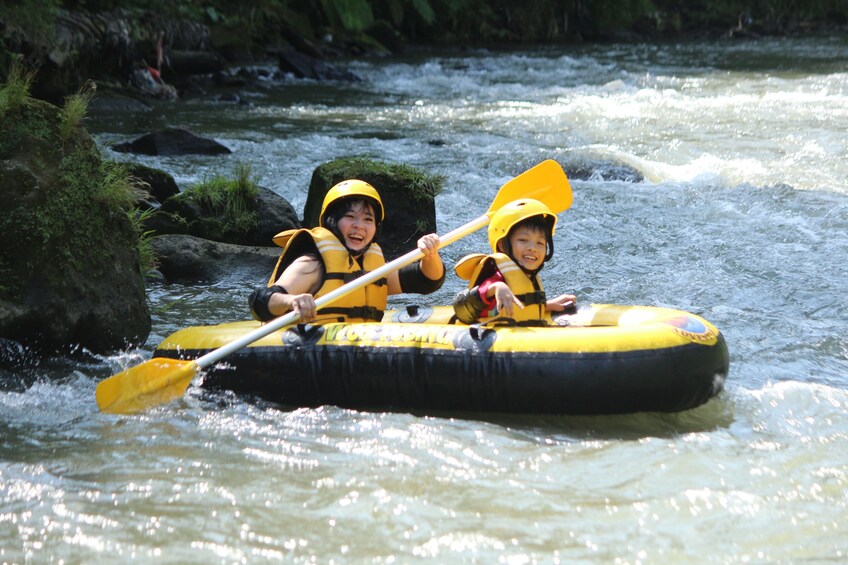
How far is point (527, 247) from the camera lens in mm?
A: 4898

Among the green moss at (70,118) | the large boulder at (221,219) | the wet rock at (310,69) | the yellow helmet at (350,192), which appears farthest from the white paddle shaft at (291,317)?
the wet rock at (310,69)

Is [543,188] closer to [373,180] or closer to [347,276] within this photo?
[347,276]

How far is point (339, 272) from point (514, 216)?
88 cm

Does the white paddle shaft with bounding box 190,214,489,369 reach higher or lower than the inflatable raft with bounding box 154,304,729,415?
higher

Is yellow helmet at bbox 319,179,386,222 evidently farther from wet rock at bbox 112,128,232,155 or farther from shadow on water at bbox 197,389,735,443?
wet rock at bbox 112,128,232,155

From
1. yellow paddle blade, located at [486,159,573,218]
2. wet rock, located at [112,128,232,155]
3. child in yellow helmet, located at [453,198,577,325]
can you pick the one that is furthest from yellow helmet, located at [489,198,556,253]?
wet rock, located at [112,128,232,155]

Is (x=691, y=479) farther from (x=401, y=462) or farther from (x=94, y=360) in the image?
(x=94, y=360)

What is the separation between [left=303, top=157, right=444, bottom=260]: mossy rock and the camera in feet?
23.9

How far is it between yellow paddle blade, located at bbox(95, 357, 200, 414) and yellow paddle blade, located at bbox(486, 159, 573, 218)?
1.93 m

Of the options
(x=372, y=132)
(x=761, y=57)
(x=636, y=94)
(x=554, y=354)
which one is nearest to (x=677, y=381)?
(x=554, y=354)

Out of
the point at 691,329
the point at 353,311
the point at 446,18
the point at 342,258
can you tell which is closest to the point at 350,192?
the point at 342,258

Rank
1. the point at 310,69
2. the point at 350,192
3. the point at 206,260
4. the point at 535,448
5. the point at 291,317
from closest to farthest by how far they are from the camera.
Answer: the point at 535,448 < the point at 291,317 < the point at 350,192 < the point at 206,260 < the point at 310,69

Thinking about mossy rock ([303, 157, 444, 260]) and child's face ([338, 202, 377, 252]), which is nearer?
child's face ([338, 202, 377, 252])

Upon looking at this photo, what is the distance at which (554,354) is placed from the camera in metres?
4.32
